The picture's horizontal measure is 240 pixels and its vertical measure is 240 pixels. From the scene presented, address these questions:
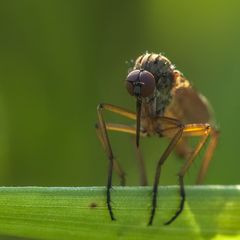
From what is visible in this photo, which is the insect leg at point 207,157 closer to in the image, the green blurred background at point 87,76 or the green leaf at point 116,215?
the green blurred background at point 87,76

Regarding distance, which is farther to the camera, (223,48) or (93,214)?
(223,48)

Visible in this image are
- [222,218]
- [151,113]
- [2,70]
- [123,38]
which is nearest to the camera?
[222,218]

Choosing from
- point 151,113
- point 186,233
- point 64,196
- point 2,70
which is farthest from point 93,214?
point 2,70

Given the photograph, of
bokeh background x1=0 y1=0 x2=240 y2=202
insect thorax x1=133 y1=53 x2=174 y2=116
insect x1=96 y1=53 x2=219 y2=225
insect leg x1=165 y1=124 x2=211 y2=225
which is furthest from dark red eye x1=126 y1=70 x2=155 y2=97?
bokeh background x1=0 y1=0 x2=240 y2=202

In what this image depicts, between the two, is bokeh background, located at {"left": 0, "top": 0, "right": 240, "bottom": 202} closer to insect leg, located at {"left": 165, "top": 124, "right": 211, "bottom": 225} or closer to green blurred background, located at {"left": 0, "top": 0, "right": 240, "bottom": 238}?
green blurred background, located at {"left": 0, "top": 0, "right": 240, "bottom": 238}

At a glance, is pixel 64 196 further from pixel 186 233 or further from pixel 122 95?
pixel 122 95

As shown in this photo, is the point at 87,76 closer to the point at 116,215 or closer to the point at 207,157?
the point at 207,157

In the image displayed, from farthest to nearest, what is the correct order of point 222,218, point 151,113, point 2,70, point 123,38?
point 123,38
point 2,70
point 151,113
point 222,218
